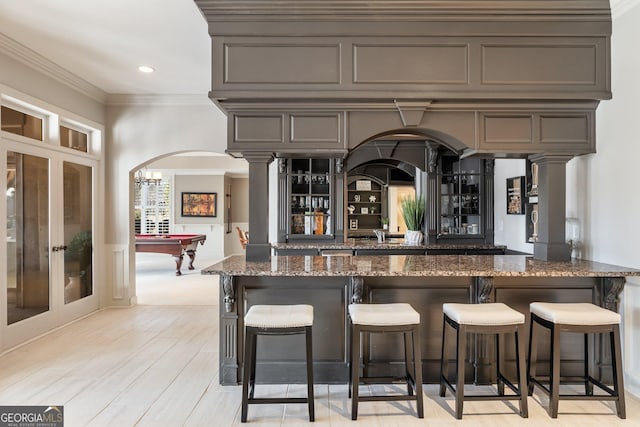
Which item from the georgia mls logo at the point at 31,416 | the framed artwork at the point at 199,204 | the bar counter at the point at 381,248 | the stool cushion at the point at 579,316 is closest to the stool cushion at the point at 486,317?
the stool cushion at the point at 579,316

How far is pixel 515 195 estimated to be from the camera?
4.99m

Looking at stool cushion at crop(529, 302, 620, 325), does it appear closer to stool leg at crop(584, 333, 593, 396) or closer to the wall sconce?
stool leg at crop(584, 333, 593, 396)

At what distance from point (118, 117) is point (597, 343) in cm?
580

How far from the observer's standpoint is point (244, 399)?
2438mm

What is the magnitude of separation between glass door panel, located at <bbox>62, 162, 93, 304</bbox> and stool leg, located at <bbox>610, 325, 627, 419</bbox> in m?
5.31

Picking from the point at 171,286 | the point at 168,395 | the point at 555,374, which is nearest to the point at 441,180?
the point at 555,374

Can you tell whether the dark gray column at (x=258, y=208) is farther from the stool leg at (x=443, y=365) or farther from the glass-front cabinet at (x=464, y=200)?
the glass-front cabinet at (x=464, y=200)

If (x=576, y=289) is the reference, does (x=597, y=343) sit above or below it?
below

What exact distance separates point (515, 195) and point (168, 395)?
4445mm

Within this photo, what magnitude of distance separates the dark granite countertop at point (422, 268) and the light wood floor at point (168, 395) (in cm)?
89

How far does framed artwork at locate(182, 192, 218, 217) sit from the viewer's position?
38.1 ft

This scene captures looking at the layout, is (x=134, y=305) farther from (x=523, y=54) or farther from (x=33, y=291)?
(x=523, y=54)

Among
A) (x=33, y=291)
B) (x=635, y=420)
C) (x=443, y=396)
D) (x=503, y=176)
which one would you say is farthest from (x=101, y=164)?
(x=635, y=420)

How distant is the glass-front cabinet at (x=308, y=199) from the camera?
19.5 feet
